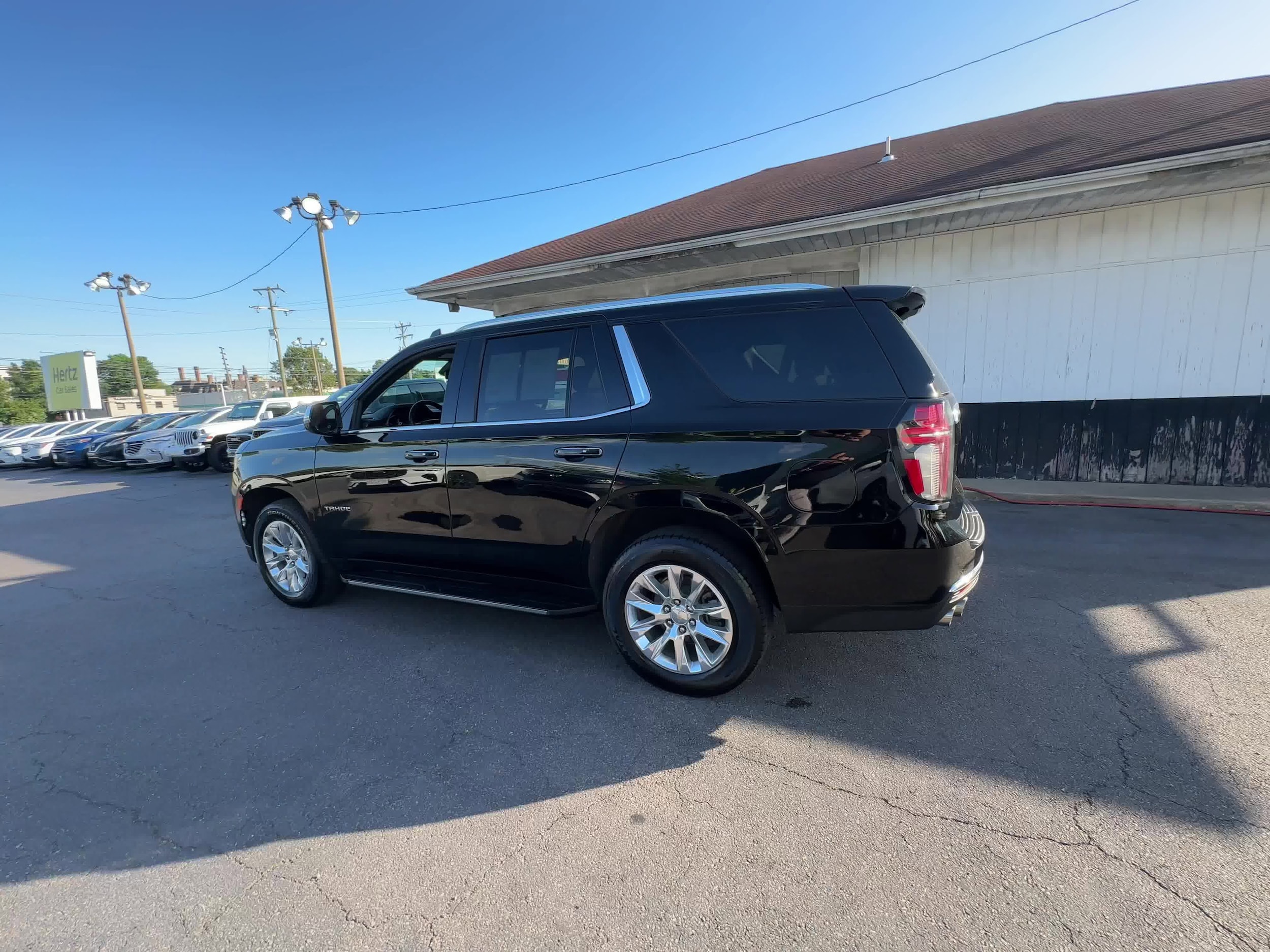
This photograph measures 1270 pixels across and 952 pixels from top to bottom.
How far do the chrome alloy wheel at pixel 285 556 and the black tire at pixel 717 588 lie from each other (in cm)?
264

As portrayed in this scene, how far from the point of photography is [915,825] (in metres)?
2.12

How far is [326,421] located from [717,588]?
2853 millimetres

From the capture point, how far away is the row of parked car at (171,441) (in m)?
14.2

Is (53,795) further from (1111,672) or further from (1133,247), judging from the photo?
(1133,247)

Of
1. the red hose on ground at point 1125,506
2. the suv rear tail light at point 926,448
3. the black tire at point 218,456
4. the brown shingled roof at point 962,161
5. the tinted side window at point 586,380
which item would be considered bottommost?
the red hose on ground at point 1125,506

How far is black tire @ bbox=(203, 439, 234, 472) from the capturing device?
1420 centimetres

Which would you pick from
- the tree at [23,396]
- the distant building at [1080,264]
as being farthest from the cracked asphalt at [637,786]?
the tree at [23,396]

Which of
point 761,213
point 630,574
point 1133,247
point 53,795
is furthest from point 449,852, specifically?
point 1133,247


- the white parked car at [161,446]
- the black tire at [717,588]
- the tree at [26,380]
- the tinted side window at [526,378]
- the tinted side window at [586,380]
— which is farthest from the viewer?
the tree at [26,380]

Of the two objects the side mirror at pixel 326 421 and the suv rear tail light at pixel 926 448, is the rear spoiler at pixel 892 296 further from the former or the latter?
the side mirror at pixel 326 421

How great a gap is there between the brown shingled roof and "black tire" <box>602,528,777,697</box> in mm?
6265

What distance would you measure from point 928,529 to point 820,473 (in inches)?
20.2

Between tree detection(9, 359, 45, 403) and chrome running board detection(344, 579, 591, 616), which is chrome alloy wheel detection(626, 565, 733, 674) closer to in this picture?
chrome running board detection(344, 579, 591, 616)

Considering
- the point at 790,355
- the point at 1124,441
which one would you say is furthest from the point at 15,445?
the point at 1124,441
